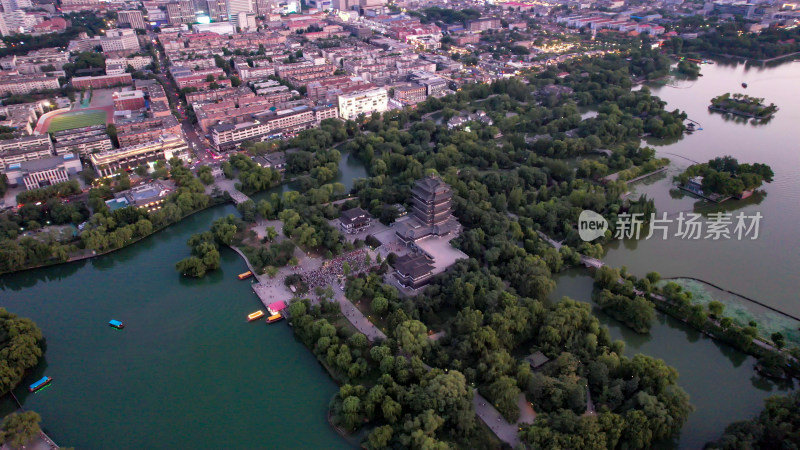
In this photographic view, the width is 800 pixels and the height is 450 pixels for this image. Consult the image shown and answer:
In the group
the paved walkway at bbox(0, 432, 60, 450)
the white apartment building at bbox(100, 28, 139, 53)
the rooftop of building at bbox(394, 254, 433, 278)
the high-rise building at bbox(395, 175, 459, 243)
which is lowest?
the paved walkway at bbox(0, 432, 60, 450)

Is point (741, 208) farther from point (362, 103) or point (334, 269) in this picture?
point (362, 103)

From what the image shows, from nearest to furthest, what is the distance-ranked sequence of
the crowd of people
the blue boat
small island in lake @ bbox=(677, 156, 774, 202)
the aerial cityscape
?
the aerial cityscape < the blue boat < the crowd of people < small island in lake @ bbox=(677, 156, 774, 202)

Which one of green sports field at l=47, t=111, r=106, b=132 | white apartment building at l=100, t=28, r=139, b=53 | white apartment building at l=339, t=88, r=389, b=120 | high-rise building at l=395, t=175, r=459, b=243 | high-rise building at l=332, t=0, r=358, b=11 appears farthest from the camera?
high-rise building at l=332, t=0, r=358, b=11

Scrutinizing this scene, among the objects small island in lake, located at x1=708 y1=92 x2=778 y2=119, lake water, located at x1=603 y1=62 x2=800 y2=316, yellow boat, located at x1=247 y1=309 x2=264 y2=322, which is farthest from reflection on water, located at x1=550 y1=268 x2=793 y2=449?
small island in lake, located at x1=708 y1=92 x2=778 y2=119

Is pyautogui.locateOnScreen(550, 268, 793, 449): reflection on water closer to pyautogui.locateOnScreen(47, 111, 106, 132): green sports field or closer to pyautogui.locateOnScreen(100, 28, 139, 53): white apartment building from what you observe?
pyautogui.locateOnScreen(47, 111, 106, 132): green sports field

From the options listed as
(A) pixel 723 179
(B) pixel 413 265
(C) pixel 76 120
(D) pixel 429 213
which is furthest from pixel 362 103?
(A) pixel 723 179

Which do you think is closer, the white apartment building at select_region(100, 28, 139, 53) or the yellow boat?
the yellow boat
